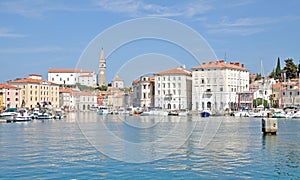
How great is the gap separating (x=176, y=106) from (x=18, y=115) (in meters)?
29.5

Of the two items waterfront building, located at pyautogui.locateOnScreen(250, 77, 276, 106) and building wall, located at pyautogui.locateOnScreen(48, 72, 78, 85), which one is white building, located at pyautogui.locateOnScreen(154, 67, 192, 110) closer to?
waterfront building, located at pyautogui.locateOnScreen(250, 77, 276, 106)

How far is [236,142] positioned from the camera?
21.3m

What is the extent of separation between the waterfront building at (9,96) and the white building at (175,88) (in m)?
23.2

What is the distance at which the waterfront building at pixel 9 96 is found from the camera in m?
70.3

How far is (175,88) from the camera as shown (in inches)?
2840

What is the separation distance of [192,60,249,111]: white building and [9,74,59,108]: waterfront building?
2827 centimetres

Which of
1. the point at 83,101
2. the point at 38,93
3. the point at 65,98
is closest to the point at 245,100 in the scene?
the point at 38,93

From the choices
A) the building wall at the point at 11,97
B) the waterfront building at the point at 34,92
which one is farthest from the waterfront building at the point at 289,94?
the building wall at the point at 11,97

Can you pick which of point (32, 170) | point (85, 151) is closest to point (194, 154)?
point (85, 151)

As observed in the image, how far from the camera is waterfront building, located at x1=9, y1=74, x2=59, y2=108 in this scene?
251 ft

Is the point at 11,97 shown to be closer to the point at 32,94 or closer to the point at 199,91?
the point at 32,94

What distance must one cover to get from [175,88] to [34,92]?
25.2 metres

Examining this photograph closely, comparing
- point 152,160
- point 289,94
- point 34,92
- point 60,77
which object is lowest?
point 152,160

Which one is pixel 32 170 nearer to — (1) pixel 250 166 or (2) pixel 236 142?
(1) pixel 250 166
